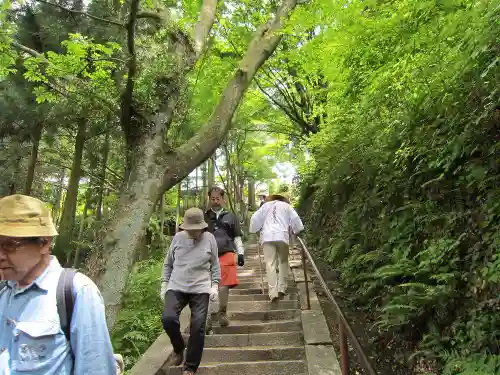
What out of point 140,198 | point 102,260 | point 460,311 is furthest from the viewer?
point 140,198

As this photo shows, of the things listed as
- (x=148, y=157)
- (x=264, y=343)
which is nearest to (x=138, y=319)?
(x=264, y=343)

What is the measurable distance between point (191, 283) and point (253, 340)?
1.50m

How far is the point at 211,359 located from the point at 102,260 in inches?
72.7

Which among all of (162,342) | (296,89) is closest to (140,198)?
(162,342)

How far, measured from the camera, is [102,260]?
14.3 feet

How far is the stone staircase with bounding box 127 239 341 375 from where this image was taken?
4367mm

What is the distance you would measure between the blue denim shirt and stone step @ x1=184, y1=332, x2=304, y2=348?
3809mm

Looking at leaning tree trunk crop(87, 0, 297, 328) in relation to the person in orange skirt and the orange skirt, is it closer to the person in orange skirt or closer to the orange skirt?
the person in orange skirt

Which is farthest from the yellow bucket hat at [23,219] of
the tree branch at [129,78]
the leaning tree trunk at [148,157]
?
the tree branch at [129,78]

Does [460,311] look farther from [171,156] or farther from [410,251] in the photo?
[171,156]

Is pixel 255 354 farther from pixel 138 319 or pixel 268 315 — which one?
pixel 138 319

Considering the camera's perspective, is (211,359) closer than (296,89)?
Yes

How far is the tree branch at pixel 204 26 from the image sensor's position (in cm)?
629

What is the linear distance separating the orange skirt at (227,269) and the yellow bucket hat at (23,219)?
3.75m
